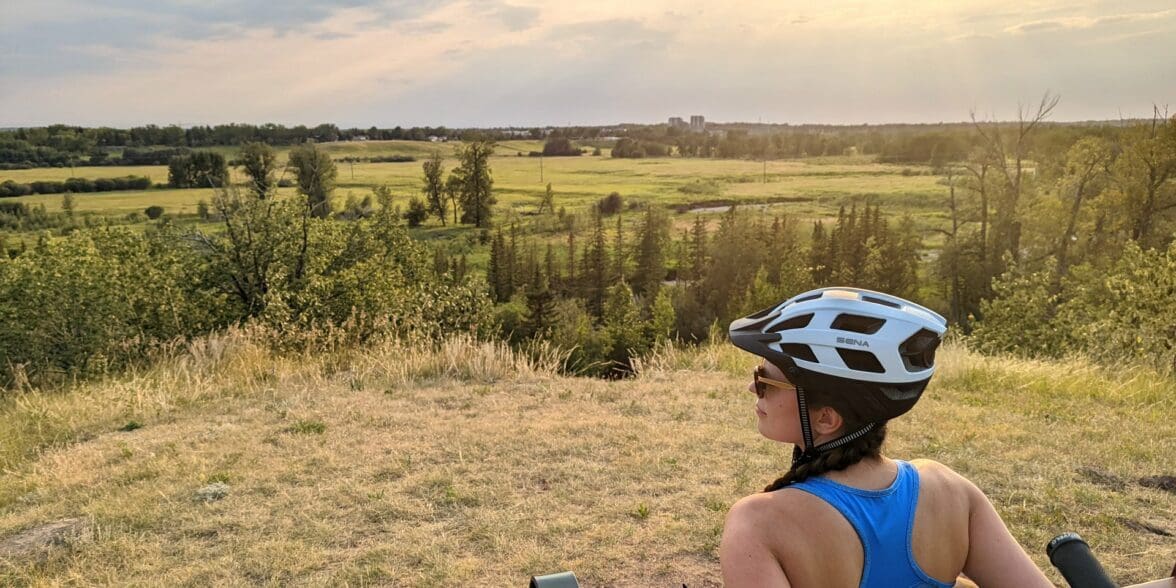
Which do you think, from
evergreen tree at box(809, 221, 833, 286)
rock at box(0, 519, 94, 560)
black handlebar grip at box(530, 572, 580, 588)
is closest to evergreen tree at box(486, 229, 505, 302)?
evergreen tree at box(809, 221, 833, 286)

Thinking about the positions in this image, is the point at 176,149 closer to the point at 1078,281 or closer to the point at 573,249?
the point at 573,249

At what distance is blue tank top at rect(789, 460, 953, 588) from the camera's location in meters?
1.67

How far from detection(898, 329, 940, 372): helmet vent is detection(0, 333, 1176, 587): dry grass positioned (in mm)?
2660

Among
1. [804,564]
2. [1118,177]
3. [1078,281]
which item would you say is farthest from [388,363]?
[1118,177]

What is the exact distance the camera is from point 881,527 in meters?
1.69

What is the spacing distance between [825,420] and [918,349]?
35cm

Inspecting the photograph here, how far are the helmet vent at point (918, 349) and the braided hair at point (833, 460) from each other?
0.26 metres

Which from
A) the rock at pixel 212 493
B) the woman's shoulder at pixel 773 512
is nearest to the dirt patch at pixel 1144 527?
the woman's shoulder at pixel 773 512

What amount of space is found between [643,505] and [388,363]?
472cm

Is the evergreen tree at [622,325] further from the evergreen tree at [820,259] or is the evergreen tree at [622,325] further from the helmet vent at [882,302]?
the helmet vent at [882,302]

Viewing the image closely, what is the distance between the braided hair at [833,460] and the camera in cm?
178

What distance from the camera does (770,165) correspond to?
595 ft

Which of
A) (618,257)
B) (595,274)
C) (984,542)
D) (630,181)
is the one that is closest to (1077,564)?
(984,542)

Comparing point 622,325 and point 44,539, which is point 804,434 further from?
point 622,325
